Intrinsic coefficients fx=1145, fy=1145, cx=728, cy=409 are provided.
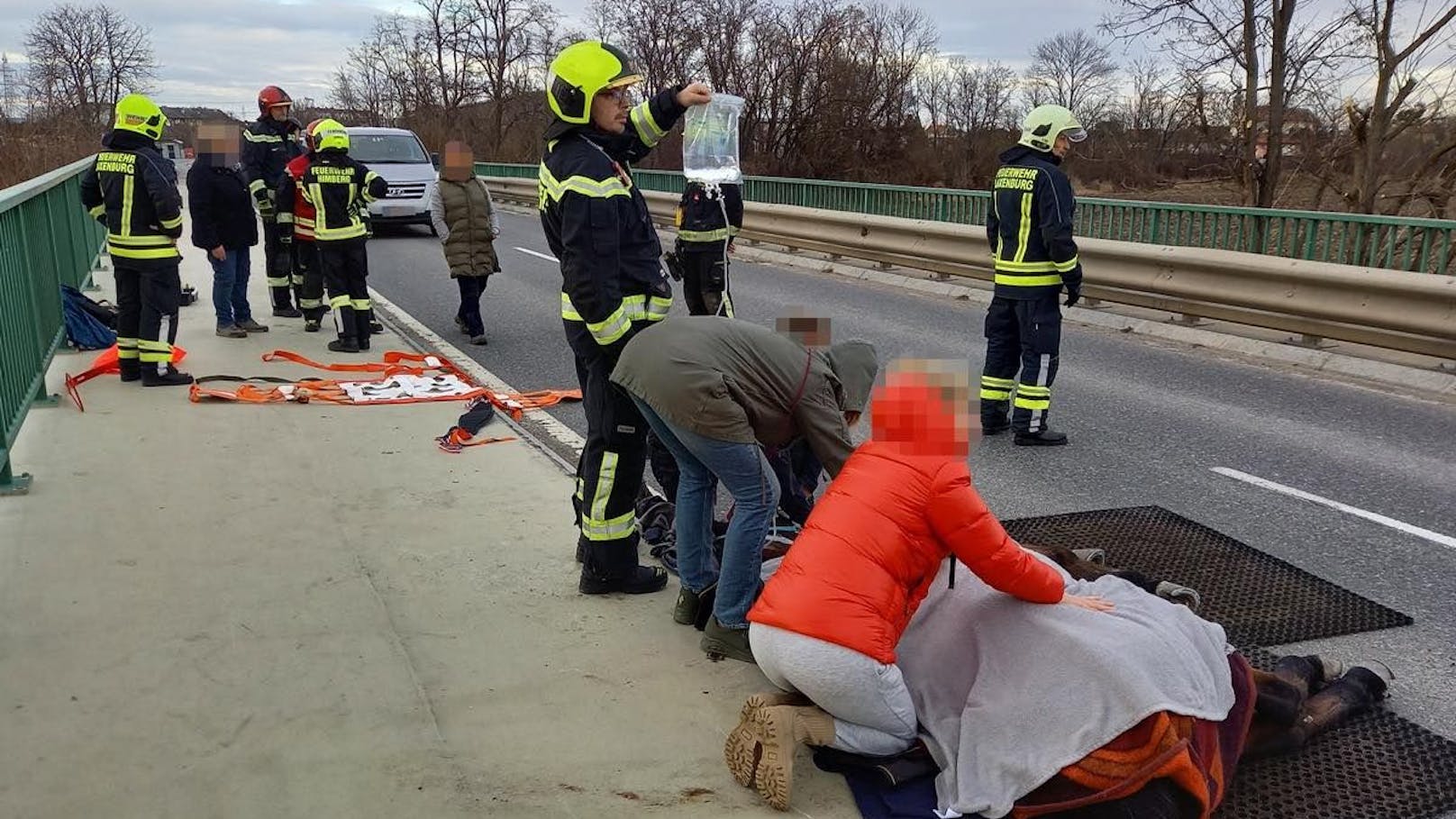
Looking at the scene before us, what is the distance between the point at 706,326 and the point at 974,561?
119 centimetres

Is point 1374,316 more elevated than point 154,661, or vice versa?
point 1374,316

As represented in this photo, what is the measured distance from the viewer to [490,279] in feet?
47.2

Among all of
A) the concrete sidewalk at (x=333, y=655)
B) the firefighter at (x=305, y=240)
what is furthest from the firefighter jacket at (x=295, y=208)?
the concrete sidewalk at (x=333, y=655)

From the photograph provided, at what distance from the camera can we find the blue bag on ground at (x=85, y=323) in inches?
351

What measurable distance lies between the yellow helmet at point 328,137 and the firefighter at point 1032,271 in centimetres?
543

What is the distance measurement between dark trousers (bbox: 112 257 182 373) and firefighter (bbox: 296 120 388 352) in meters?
1.55

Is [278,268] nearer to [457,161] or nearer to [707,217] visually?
[457,161]

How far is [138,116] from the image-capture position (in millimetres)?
7805

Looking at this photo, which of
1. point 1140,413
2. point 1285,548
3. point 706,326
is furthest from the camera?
point 1140,413

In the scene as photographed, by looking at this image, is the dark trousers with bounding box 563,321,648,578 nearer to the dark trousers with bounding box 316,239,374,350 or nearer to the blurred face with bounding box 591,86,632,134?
the blurred face with bounding box 591,86,632,134

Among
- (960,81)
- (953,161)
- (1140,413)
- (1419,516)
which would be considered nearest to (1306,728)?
(1419,516)

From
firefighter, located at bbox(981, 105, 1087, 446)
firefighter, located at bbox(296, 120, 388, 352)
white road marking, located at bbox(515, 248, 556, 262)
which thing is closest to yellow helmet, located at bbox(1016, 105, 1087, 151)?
firefighter, located at bbox(981, 105, 1087, 446)

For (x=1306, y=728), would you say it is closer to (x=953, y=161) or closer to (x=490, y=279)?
(x=490, y=279)

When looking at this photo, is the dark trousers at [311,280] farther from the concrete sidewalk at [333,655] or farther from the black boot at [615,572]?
the black boot at [615,572]
